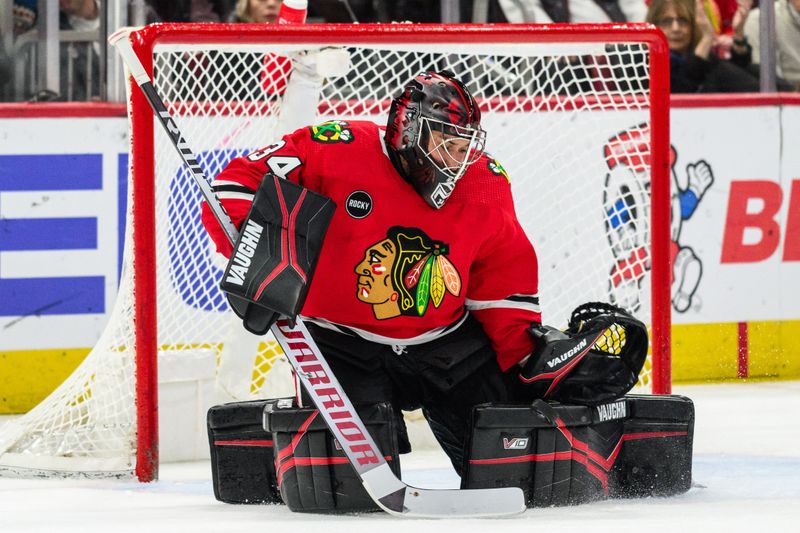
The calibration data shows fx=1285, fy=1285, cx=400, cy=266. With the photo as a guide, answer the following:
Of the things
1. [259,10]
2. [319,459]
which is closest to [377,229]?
[319,459]

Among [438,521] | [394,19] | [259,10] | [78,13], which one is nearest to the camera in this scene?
[438,521]

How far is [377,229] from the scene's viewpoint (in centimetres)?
256

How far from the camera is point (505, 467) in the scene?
2535mm

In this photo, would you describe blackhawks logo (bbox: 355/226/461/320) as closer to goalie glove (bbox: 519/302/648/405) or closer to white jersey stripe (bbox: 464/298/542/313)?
white jersey stripe (bbox: 464/298/542/313)

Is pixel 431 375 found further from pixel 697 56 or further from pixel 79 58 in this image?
pixel 697 56

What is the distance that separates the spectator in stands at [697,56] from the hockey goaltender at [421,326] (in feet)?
7.20

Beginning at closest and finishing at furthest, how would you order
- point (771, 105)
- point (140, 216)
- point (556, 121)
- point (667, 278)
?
point (140, 216) → point (667, 278) → point (556, 121) → point (771, 105)

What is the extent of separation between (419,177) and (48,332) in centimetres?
211

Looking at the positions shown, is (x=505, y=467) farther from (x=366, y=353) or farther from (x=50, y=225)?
(x=50, y=225)

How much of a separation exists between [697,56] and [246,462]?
2772 mm

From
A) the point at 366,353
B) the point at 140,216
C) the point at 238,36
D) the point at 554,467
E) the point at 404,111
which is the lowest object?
the point at 554,467

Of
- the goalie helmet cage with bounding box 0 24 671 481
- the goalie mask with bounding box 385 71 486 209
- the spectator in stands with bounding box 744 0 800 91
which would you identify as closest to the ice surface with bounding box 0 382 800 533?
the goalie helmet cage with bounding box 0 24 671 481

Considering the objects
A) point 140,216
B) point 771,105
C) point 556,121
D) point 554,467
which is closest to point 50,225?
point 140,216

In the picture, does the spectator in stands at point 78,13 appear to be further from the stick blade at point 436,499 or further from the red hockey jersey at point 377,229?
the stick blade at point 436,499
